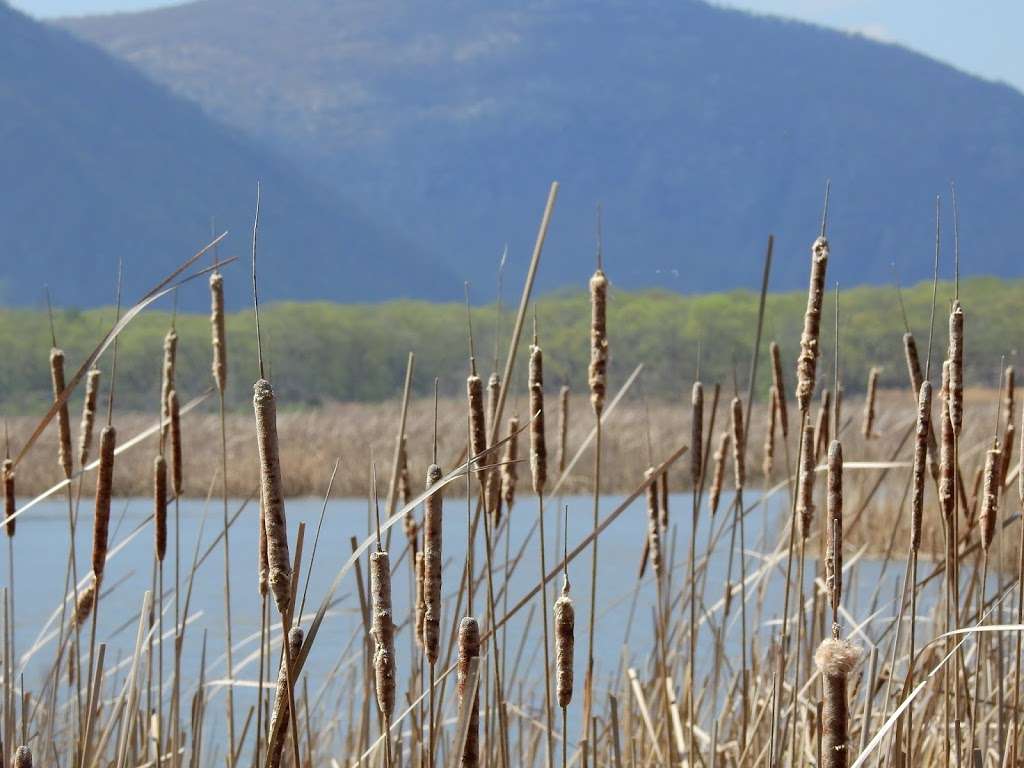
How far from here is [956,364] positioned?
54.4 inches

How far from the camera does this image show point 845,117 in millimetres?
93938

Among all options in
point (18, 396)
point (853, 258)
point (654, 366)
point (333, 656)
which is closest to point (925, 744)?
point (333, 656)

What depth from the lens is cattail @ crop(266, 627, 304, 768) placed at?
1.05 metres

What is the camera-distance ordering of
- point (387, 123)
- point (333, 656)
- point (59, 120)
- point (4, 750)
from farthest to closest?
point (387, 123), point (59, 120), point (333, 656), point (4, 750)

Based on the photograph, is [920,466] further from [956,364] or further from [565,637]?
[565,637]

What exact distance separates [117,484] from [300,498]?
169 centimetres

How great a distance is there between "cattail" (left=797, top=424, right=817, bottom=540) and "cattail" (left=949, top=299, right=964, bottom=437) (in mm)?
140

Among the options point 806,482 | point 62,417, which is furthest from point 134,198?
point 806,482

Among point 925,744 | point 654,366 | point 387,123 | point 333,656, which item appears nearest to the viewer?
point 925,744

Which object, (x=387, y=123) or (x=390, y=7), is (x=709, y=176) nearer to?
(x=387, y=123)

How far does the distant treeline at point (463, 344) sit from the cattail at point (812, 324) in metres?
18.7

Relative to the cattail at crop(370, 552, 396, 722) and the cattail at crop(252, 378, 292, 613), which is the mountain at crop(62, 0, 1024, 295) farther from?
the cattail at crop(252, 378, 292, 613)

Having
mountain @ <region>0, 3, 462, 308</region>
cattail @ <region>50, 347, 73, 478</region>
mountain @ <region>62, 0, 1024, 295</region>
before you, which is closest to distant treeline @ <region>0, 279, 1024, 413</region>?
cattail @ <region>50, 347, 73, 478</region>

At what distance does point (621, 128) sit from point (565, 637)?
308ft
